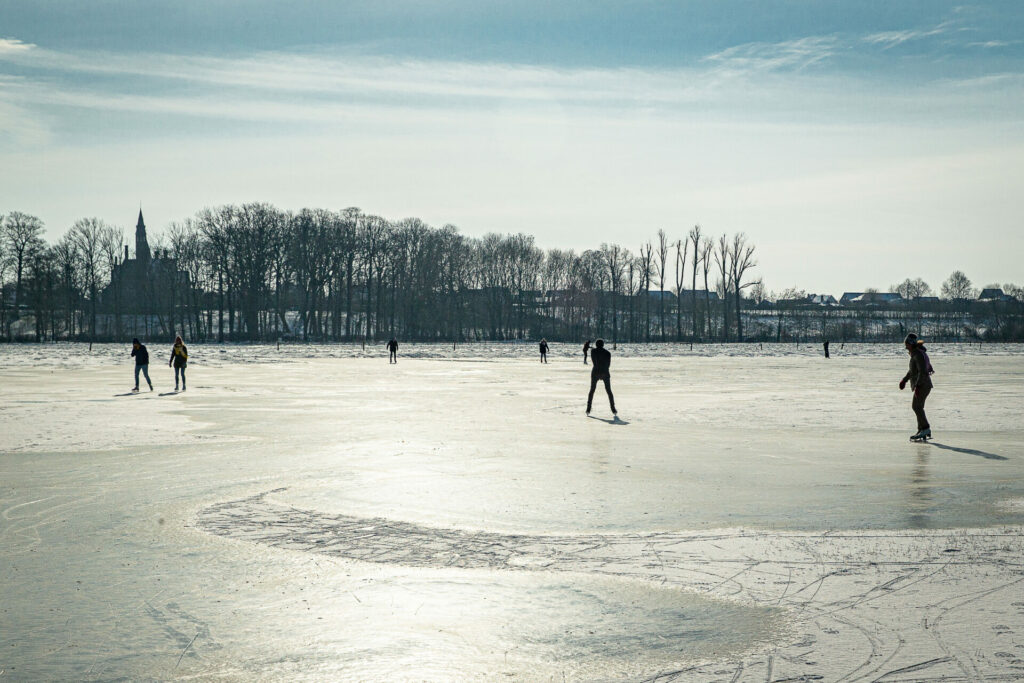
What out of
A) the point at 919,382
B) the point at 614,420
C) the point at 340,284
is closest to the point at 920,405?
the point at 919,382

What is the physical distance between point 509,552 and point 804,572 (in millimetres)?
2258

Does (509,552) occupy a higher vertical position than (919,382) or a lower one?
lower

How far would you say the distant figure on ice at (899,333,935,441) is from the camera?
13.4 m

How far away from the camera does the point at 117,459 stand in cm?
1124

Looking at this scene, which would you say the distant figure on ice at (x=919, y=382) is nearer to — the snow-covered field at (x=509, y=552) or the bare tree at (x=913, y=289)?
the snow-covered field at (x=509, y=552)

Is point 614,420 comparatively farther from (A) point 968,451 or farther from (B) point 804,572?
(B) point 804,572

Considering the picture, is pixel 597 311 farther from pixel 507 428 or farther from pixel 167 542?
pixel 167 542

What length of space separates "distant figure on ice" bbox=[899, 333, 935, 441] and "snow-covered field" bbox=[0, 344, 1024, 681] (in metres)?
0.37

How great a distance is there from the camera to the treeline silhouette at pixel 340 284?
77500mm

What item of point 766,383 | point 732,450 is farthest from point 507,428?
point 766,383

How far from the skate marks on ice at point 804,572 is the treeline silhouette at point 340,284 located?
227 feet

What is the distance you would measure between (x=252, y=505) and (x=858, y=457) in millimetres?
8252

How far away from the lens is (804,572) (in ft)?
19.8

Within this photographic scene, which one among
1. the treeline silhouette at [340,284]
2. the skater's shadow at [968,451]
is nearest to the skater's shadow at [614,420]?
the skater's shadow at [968,451]
